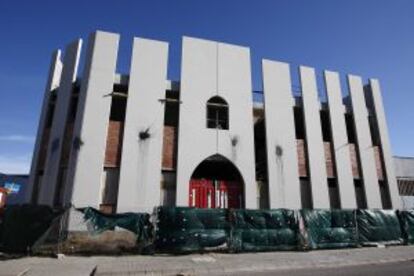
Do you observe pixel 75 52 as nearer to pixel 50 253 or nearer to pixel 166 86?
pixel 166 86

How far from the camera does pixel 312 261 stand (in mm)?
10234

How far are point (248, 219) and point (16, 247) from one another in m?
8.07

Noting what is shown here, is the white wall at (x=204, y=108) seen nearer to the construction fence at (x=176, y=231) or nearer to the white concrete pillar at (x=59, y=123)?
the construction fence at (x=176, y=231)

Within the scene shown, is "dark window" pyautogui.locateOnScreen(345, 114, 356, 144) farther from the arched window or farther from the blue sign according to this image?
the blue sign

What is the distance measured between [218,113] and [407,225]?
415 inches

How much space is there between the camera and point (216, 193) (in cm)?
1606

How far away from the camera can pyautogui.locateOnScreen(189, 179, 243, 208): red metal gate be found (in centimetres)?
1564

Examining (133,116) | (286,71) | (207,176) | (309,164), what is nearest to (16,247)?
(133,116)

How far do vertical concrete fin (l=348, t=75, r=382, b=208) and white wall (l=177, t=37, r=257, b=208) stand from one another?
22.5 feet

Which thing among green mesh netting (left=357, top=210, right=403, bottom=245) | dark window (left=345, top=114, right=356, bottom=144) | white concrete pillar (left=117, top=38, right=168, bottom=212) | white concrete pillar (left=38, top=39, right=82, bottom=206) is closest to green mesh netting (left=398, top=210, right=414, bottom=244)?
green mesh netting (left=357, top=210, right=403, bottom=245)

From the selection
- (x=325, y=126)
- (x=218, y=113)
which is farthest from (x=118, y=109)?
(x=325, y=126)

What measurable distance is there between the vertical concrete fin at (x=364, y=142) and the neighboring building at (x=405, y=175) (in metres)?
4.47

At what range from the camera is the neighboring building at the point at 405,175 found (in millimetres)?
21562

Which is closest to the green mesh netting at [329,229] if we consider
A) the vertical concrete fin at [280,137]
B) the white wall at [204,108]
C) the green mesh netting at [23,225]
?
the vertical concrete fin at [280,137]
